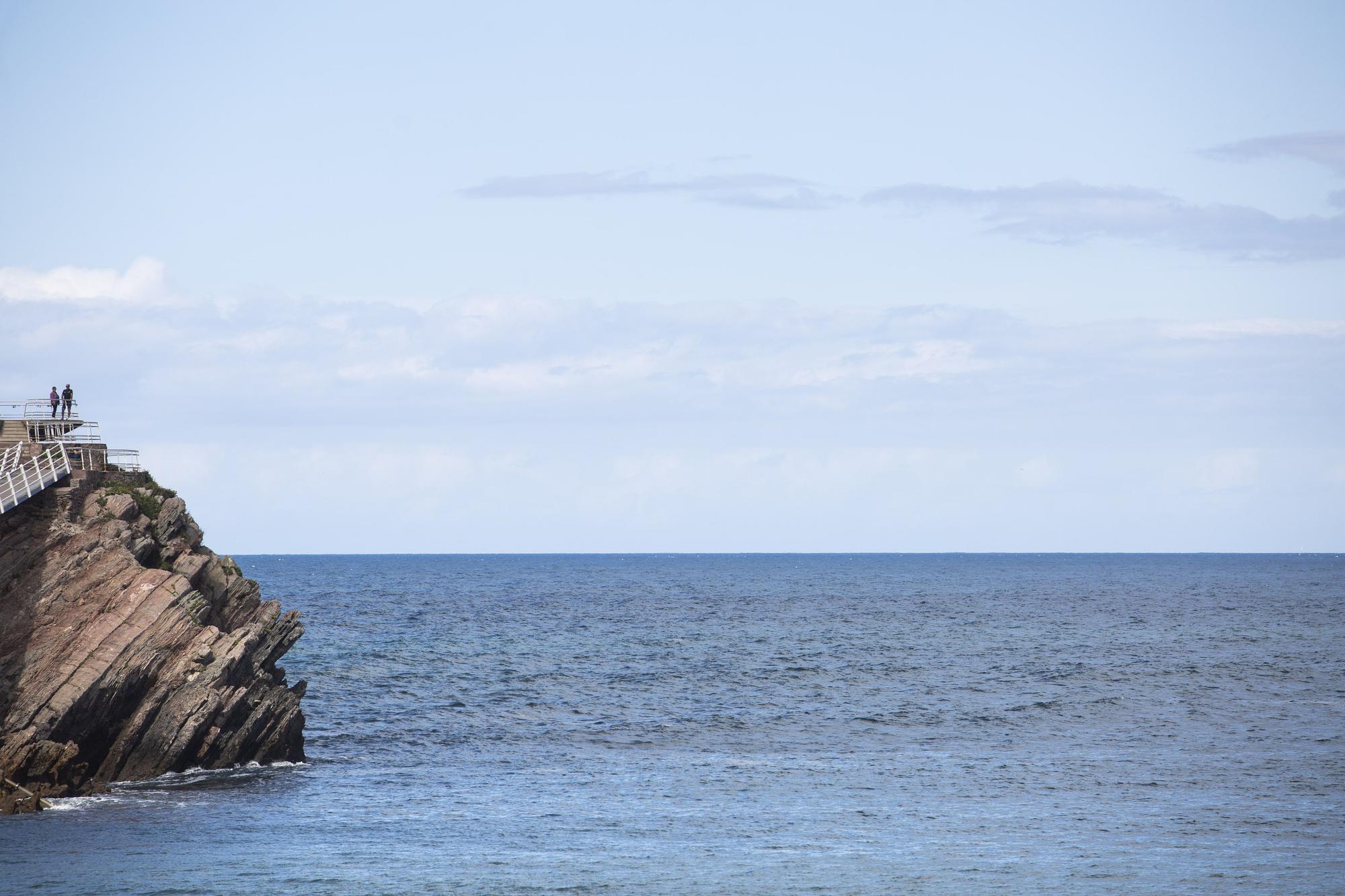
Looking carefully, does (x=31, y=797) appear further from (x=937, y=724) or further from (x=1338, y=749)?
(x=1338, y=749)

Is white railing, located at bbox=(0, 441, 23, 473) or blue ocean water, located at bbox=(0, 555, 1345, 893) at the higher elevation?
white railing, located at bbox=(0, 441, 23, 473)

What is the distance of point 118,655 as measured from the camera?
4284 cm

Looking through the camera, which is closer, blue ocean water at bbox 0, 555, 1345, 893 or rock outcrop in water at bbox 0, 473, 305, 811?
blue ocean water at bbox 0, 555, 1345, 893

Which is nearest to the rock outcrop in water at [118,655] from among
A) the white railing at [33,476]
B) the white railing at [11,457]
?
the white railing at [33,476]

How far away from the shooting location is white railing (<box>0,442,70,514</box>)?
4419 centimetres

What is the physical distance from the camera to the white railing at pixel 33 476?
44.2 metres

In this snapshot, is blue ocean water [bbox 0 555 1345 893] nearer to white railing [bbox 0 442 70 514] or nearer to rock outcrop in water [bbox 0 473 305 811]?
rock outcrop in water [bbox 0 473 305 811]

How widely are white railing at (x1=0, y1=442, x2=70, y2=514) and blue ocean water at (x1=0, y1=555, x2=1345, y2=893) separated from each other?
11.0m

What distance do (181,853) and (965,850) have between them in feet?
73.8

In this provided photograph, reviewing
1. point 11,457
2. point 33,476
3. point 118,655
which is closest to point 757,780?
point 118,655

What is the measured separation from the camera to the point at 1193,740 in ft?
181

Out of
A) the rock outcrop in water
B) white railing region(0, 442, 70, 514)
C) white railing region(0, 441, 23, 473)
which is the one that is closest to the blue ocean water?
the rock outcrop in water

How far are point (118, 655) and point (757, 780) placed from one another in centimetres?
2311

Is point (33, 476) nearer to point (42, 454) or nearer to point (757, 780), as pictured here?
point (42, 454)
